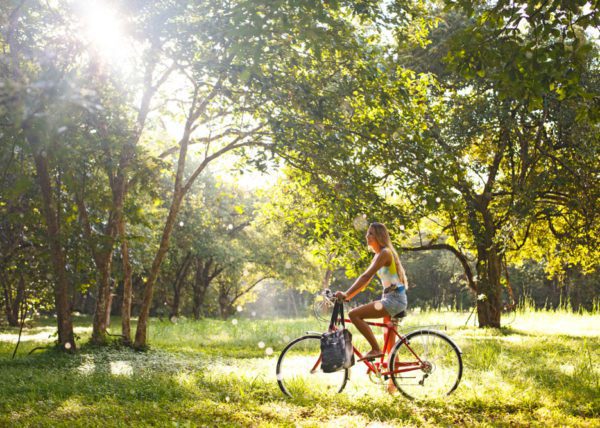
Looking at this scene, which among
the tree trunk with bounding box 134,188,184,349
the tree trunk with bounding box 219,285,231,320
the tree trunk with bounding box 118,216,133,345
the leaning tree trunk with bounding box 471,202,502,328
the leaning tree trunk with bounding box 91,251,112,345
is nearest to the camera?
the tree trunk with bounding box 134,188,184,349

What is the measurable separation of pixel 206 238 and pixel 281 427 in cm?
2866

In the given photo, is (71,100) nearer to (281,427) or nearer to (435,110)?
(281,427)

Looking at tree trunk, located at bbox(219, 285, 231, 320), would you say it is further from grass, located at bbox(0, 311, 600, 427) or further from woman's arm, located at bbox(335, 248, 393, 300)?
woman's arm, located at bbox(335, 248, 393, 300)

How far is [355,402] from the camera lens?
271 inches

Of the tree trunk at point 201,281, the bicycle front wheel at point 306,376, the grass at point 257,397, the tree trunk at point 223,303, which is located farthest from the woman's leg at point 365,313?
the tree trunk at point 223,303

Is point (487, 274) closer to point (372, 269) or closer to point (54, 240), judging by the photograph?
point (372, 269)

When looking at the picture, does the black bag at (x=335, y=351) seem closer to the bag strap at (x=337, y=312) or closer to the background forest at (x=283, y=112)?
the bag strap at (x=337, y=312)

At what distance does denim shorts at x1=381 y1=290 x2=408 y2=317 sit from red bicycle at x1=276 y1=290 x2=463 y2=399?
0.18 metres

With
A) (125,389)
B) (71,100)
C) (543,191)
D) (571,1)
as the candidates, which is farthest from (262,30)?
(543,191)

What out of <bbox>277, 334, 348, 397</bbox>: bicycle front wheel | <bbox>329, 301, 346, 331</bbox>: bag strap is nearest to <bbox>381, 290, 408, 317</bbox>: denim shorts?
<bbox>329, 301, 346, 331</bbox>: bag strap

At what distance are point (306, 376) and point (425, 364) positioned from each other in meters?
1.83

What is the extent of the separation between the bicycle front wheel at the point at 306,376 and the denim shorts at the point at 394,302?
3.30 feet

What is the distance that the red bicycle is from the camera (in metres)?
6.91

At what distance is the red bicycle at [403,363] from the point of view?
6906mm
